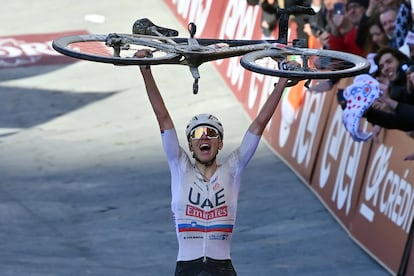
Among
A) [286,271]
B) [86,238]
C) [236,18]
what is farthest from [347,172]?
[236,18]

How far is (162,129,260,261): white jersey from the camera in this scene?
7875 millimetres

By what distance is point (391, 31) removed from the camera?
1235cm

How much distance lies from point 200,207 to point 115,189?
6.94 metres

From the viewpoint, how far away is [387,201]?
40.3 feet

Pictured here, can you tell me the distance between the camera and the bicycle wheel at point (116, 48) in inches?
294

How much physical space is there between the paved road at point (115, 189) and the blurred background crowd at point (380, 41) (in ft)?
5.03

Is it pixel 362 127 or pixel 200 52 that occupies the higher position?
pixel 200 52

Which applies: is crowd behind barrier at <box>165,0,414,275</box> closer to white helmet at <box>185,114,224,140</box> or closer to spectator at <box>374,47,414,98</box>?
spectator at <box>374,47,414,98</box>

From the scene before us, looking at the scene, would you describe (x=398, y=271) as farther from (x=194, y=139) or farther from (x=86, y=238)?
(x=194, y=139)

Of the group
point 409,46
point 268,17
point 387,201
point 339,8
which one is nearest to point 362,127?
point 387,201

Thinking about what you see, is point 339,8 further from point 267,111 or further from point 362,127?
point 267,111

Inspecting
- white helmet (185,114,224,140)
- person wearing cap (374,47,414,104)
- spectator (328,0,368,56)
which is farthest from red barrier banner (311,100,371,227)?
white helmet (185,114,224,140)

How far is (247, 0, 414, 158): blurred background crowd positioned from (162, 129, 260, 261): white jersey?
2.93 metres

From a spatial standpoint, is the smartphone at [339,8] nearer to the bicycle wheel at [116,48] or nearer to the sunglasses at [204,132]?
the bicycle wheel at [116,48]
